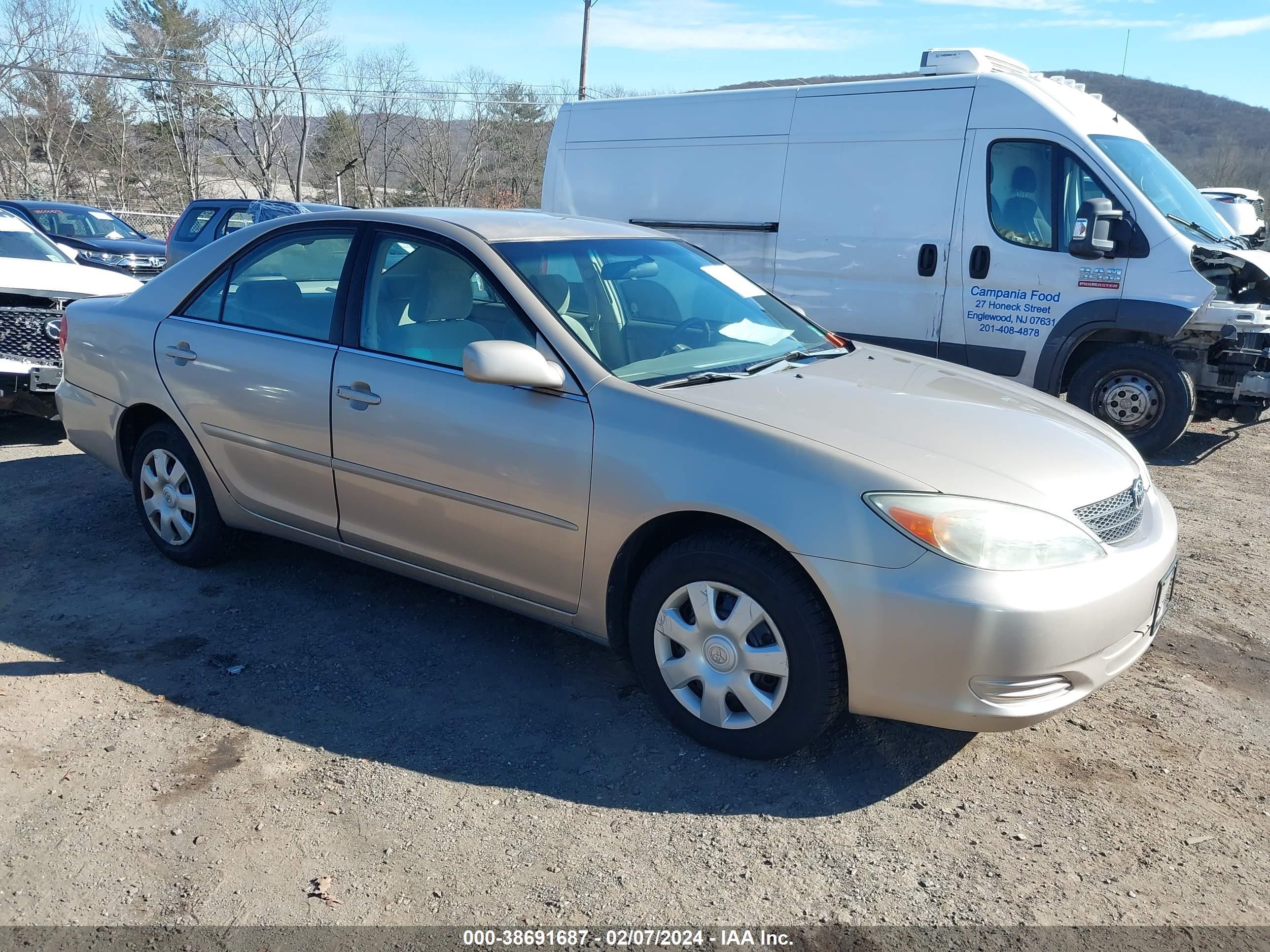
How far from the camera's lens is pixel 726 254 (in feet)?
29.1

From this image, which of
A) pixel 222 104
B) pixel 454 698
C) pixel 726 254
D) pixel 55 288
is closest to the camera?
pixel 454 698

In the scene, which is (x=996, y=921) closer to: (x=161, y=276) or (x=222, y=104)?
(x=161, y=276)

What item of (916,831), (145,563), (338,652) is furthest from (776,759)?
(145,563)

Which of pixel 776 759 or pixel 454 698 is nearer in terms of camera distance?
pixel 776 759

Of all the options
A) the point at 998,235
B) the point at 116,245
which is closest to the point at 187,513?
the point at 998,235

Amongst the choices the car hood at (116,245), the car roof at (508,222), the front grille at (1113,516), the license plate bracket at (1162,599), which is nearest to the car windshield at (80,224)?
the car hood at (116,245)

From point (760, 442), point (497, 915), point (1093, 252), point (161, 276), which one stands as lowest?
point (497, 915)

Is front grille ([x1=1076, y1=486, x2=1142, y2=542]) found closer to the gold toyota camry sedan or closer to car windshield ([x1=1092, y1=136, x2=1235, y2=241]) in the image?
the gold toyota camry sedan

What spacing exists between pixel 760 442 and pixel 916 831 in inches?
47.4

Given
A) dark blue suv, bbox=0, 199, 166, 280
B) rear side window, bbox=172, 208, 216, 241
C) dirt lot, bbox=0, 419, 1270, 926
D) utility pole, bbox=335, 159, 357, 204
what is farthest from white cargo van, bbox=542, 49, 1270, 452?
utility pole, bbox=335, 159, 357, 204

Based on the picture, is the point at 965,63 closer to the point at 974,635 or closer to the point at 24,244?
the point at 974,635

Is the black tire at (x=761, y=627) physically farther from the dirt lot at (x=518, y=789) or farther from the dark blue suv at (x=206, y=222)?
the dark blue suv at (x=206, y=222)

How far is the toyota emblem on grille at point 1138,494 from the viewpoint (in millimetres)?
3379

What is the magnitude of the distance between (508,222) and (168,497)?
6.79 ft
